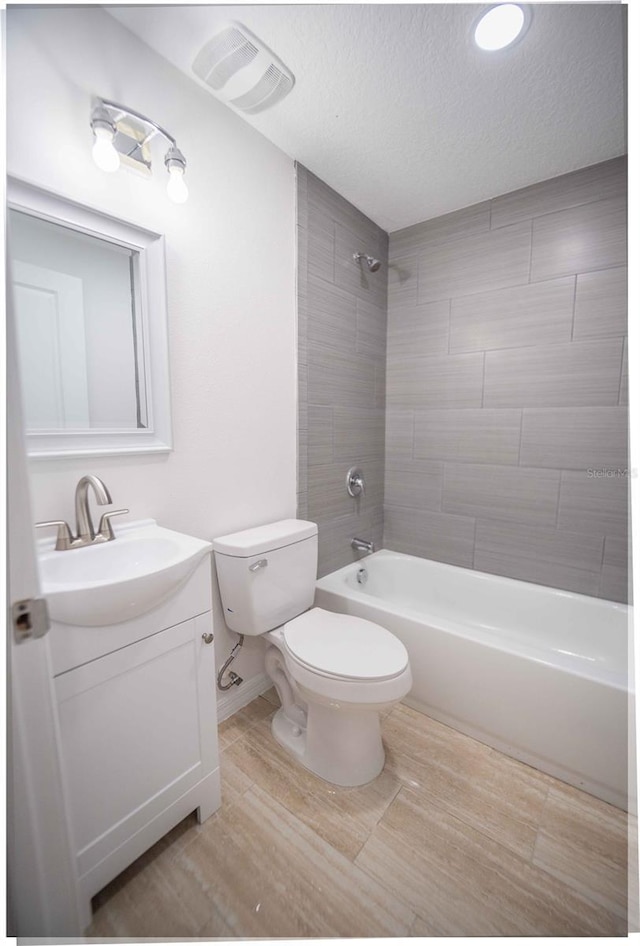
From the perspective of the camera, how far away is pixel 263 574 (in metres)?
1.39

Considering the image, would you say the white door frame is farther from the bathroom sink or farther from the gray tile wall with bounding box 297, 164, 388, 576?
the gray tile wall with bounding box 297, 164, 388, 576

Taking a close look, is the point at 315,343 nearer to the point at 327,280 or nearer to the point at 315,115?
the point at 327,280

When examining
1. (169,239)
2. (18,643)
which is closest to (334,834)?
(18,643)

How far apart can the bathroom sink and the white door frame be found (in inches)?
6.8

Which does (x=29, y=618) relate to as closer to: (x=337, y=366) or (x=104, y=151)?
(x=104, y=151)

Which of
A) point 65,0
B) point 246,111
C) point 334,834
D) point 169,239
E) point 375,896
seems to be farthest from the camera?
point 246,111

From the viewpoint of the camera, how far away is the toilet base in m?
1.27

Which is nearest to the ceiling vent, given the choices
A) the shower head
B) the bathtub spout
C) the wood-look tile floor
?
the shower head

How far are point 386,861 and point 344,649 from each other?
1.83 feet

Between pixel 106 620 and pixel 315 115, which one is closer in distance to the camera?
pixel 106 620

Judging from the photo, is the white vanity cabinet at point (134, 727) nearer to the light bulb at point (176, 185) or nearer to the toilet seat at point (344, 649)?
the toilet seat at point (344, 649)

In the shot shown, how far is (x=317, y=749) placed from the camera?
4.30ft

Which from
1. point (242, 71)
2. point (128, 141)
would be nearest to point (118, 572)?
point (128, 141)

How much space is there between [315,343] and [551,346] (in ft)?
3.89
